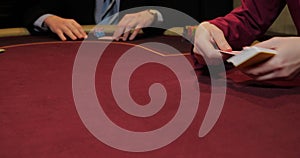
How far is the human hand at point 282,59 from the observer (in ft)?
2.85

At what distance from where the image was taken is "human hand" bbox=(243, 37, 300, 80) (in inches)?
34.2

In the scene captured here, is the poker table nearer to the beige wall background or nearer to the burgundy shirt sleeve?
the burgundy shirt sleeve

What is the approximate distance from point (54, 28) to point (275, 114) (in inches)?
50.0

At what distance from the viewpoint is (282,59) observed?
868 mm

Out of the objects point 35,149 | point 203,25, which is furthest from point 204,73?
point 35,149

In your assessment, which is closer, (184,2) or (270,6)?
(270,6)

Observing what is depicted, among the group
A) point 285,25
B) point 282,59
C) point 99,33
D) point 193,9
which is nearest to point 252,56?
point 282,59

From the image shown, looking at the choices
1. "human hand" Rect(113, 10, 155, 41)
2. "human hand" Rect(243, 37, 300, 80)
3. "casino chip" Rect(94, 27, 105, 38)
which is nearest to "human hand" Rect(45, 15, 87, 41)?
"casino chip" Rect(94, 27, 105, 38)

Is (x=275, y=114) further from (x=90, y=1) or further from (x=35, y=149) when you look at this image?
(x=90, y=1)

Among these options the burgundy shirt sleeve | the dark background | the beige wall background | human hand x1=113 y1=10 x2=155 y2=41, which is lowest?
the dark background

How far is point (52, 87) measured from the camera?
103 centimetres

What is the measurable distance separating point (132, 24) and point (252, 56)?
1.11 meters

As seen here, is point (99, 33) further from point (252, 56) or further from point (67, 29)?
point (252, 56)

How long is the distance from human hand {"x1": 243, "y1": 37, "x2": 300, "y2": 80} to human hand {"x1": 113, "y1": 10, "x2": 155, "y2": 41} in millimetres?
904
